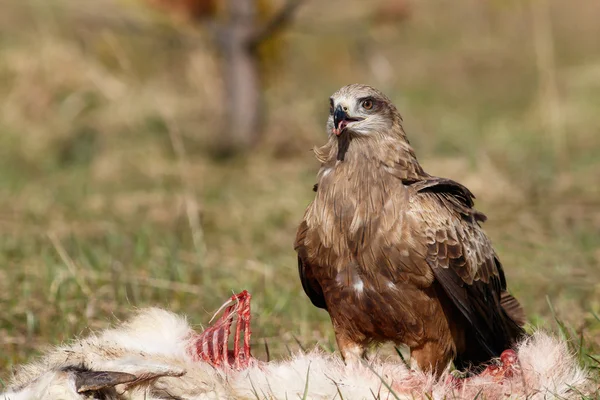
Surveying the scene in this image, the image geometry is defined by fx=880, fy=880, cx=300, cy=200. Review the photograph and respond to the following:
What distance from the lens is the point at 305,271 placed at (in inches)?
137

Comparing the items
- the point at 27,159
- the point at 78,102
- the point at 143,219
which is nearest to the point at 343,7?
the point at 78,102

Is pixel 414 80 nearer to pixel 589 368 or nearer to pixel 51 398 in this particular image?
pixel 589 368

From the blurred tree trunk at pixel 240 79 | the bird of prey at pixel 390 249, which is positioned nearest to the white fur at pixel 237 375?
the bird of prey at pixel 390 249

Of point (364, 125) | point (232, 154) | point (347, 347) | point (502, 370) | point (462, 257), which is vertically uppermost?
point (232, 154)

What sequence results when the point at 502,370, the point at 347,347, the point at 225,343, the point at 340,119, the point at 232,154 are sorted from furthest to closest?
1. the point at 232,154
2. the point at 347,347
3. the point at 340,119
4. the point at 502,370
5. the point at 225,343

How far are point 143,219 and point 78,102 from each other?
4.91 m

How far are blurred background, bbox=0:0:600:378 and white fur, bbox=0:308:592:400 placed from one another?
694mm

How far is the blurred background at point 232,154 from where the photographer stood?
4.66 m

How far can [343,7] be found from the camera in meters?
18.6

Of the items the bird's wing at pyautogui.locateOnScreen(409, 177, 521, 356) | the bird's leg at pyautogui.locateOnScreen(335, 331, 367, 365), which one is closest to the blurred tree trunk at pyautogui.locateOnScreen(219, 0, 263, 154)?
the bird's wing at pyautogui.locateOnScreen(409, 177, 521, 356)

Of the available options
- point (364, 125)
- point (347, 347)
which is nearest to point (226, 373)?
point (347, 347)

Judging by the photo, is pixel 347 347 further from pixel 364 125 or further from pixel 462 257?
pixel 364 125

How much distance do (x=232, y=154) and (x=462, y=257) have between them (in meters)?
7.02

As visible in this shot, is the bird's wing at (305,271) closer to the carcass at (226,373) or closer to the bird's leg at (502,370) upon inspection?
the carcass at (226,373)
